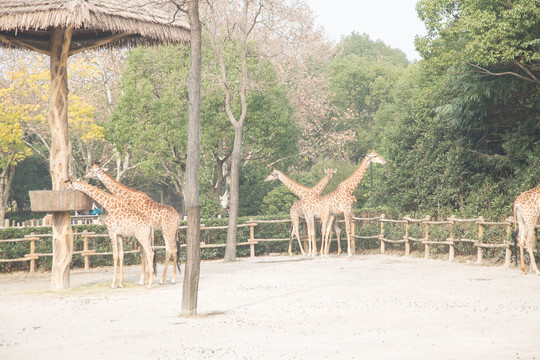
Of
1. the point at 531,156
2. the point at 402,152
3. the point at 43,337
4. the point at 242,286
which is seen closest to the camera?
the point at 43,337

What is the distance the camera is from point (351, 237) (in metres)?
19.4

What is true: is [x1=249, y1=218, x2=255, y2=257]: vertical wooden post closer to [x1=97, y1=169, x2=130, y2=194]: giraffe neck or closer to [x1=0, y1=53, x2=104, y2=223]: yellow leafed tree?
[x1=97, y1=169, x2=130, y2=194]: giraffe neck

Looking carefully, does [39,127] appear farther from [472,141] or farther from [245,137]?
[472,141]

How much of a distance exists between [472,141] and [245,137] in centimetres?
871

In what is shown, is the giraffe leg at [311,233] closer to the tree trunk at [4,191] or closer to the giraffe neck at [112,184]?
the giraffe neck at [112,184]

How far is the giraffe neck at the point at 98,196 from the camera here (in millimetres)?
13250

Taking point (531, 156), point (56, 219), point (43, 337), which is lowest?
point (43, 337)

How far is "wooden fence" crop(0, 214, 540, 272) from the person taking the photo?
1533 centimetres

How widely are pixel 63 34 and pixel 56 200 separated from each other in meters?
3.64

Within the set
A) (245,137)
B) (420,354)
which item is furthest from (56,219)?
(245,137)

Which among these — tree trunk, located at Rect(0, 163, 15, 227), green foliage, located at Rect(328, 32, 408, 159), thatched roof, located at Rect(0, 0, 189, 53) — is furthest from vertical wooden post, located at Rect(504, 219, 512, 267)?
green foliage, located at Rect(328, 32, 408, 159)

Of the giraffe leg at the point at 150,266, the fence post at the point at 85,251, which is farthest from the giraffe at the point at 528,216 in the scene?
the fence post at the point at 85,251

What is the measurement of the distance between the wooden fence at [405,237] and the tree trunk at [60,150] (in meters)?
3.66

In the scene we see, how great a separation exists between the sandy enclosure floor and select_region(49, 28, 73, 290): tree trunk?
68 cm
